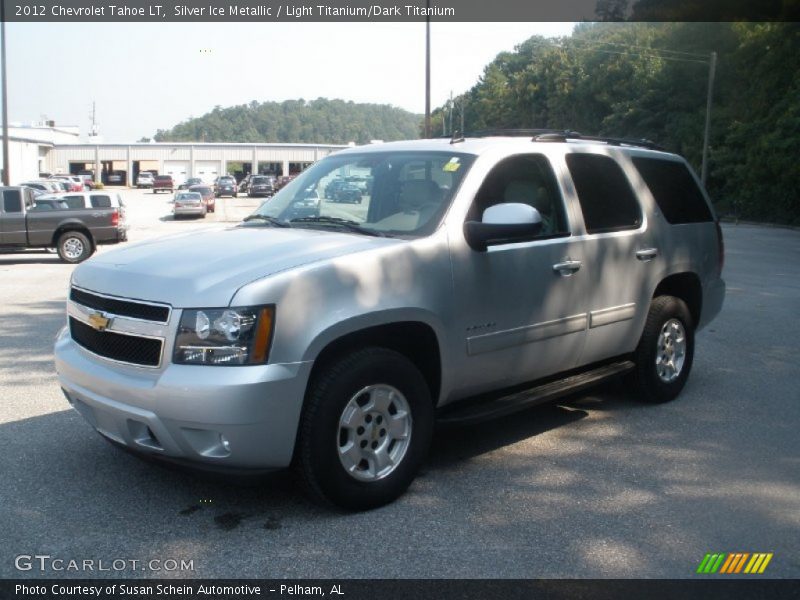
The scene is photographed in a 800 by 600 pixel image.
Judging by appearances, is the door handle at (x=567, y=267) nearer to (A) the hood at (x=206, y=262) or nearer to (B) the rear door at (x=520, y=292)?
(B) the rear door at (x=520, y=292)

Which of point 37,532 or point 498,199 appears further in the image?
point 498,199

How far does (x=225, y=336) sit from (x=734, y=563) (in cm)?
261

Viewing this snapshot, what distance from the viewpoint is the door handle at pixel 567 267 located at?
208 inches

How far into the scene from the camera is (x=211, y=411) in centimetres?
379

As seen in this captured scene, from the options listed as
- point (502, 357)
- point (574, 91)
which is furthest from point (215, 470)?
point (574, 91)

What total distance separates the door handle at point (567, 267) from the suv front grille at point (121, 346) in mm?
2548

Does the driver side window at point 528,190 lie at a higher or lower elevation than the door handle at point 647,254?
higher

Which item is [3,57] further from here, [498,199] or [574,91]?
[574,91]

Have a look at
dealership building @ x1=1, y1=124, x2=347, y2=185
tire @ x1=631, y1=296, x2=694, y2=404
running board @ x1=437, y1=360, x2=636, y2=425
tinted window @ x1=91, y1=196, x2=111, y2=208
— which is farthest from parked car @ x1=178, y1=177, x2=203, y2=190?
running board @ x1=437, y1=360, x2=636, y2=425

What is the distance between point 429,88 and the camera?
35156mm

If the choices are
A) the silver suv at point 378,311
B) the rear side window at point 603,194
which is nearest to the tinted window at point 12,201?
the silver suv at point 378,311

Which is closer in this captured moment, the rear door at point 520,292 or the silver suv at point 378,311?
the silver suv at point 378,311

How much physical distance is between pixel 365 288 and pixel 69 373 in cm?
168

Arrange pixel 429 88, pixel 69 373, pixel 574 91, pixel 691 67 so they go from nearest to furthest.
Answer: pixel 69 373 → pixel 429 88 → pixel 691 67 → pixel 574 91
